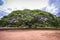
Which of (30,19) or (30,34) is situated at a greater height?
(30,19)

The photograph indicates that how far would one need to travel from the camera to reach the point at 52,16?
83.3 inches

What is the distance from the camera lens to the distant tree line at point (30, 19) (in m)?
2.08

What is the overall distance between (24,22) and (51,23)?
44 cm

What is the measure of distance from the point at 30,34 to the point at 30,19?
244mm

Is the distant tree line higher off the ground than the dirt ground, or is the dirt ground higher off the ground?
the distant tree line

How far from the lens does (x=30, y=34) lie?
208cm

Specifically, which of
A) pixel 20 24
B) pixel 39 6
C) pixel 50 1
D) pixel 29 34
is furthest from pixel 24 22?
pixel 50 1

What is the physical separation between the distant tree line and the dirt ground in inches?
3.8

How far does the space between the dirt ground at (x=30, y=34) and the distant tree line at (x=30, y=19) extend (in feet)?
0.32

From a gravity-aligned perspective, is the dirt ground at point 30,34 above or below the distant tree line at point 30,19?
below

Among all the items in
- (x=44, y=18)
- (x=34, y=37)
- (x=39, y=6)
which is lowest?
(x=34, y=37)

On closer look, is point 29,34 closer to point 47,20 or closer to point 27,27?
point 27,27

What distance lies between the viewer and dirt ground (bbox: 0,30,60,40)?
2.06 metres

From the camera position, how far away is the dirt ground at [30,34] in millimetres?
2061
